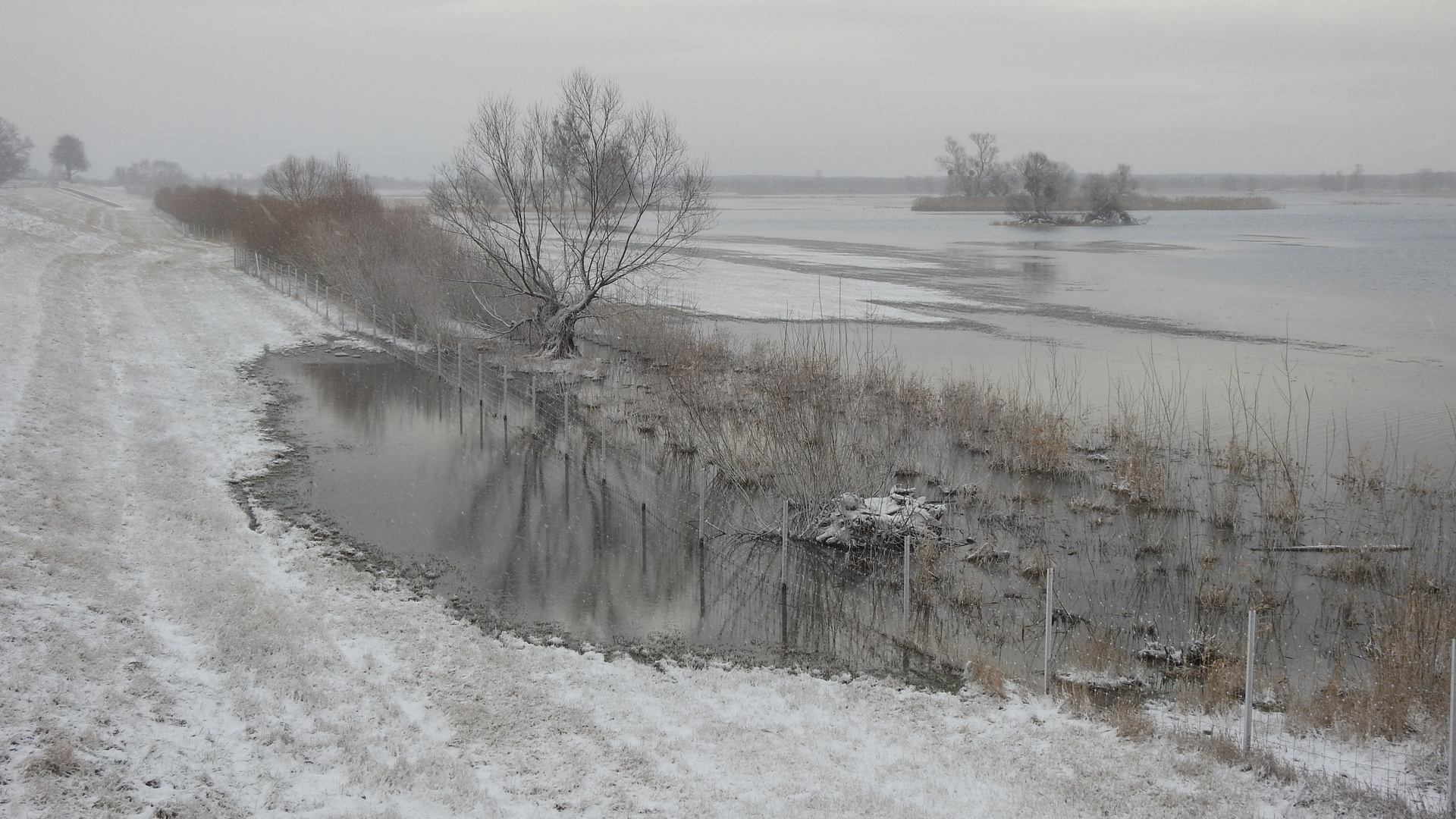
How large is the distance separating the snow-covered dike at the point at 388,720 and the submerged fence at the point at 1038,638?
85 cm

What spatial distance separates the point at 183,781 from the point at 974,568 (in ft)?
29.2

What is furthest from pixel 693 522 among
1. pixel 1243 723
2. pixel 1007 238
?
pixel 1007 238

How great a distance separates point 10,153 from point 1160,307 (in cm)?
13393

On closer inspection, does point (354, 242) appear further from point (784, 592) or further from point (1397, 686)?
point (1397, 686)

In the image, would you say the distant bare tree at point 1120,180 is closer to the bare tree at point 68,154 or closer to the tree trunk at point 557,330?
the tree trunk at point 557,330

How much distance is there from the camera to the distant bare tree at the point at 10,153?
120 m

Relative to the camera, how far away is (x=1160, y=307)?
1373 inches

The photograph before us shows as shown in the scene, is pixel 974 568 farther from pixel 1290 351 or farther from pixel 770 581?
pixel 1290 351

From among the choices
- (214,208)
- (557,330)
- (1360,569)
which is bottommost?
(1360,569)

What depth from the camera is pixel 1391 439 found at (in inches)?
698

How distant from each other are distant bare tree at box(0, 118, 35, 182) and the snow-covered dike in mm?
132718

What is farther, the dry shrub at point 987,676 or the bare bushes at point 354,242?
the bare bushes at point 354,242

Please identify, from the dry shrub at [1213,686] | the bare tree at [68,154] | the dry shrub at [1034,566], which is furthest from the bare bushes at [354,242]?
the bare tree at [68,154]

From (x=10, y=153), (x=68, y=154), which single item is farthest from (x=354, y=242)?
(x=68, y=154)
